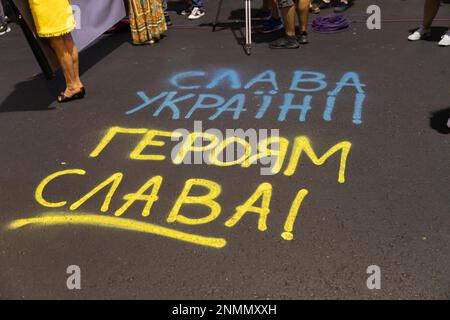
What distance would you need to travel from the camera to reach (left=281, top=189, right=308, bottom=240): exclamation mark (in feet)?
8.64

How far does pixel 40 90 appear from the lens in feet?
16.3

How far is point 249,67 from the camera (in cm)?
507

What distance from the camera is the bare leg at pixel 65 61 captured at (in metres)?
4.26

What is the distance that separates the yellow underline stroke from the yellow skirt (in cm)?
205

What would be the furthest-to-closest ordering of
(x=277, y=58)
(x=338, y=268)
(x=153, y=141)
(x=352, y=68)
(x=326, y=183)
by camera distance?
(x=277, y=58) < (x=352, y=68) < (x=153, y=141) < (x=326, y=183) < (x=338, y=268)

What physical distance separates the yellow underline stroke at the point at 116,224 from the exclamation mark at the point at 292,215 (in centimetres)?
39

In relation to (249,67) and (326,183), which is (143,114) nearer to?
(249,67)

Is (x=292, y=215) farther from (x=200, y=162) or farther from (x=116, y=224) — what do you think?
(x=116, y=224)

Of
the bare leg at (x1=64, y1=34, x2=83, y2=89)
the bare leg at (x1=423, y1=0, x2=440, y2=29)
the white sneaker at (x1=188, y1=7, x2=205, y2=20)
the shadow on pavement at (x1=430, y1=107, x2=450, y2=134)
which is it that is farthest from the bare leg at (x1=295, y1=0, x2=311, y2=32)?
the bare leg at (x1=64, y1=34, x2=83, y2=89)

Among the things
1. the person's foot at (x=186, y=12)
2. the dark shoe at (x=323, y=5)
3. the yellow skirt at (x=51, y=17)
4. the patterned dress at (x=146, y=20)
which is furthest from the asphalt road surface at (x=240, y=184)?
the person's foot at (x=186, y=12)

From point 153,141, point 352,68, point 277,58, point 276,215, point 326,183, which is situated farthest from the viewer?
point 277,58

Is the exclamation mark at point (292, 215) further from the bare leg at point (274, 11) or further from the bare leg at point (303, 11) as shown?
the bare leg at point (274, 11)
